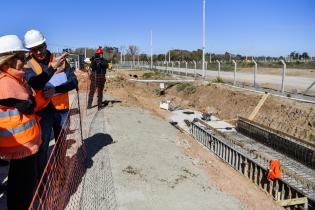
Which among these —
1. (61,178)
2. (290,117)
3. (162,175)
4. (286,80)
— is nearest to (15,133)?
(61,178)

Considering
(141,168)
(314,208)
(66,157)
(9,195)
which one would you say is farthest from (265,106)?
(9,195)

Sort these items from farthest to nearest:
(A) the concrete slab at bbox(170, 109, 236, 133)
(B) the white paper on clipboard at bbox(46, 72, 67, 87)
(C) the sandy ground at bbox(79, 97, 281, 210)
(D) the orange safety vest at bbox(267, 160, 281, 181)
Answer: (A) the concrete slab at bbox(170, 109, 236, 133), (D) the orange safety vest at bbox(267, 160, 281, 181), (C) the sandy ground at bbox(79, 97, 281, 210), (B) the white paper on clipboard at bbox(46, 72, 67, 87)

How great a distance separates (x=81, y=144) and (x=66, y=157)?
1068 millimetres

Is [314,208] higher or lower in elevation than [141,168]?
lower

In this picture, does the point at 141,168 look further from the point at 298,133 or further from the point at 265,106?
the point at 265,106

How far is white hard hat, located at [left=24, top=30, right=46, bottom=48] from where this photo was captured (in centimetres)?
470

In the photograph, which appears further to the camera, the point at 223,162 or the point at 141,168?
the point at 223,162

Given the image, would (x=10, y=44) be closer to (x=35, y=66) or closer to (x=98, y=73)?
(x=35, y=66)

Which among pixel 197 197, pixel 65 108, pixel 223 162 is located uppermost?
pixel 65 108

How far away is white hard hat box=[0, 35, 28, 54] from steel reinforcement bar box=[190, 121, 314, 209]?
6.94 m

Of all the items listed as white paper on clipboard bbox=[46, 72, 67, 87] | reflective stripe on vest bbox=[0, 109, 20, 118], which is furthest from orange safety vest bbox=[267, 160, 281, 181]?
→ reflective stripe on vest bbox=[0, 109, 20, 118]

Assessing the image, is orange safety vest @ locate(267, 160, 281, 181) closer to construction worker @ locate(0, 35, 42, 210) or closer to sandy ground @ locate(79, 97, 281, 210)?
sandy ground @ locate(79, 97, 281, 210)

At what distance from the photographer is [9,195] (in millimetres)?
3906

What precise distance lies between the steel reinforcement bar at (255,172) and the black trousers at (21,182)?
6261mm
